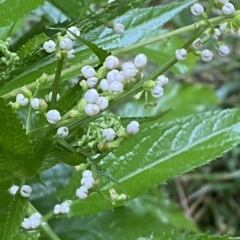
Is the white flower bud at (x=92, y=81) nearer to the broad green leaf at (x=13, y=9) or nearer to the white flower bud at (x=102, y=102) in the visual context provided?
→ the white flower bud at (x=102, y=102)

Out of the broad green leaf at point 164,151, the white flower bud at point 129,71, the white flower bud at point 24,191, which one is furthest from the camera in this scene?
the broad green leaf at point 164,151

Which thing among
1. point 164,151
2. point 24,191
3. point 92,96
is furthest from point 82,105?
point 164,151

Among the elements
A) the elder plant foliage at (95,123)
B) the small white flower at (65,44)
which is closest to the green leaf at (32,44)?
the elder plant foliage at (95,123)

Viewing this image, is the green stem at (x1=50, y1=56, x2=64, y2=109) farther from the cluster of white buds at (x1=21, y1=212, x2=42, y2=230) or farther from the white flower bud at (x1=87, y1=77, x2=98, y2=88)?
the cluster of white buds at (x1=21, y1=212, x2=42, y2=230)

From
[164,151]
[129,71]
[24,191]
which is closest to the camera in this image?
[129,71]

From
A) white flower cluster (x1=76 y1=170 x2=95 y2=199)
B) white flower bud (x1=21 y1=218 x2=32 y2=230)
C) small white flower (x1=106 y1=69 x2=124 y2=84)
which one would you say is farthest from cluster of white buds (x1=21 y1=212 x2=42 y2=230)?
small white flower (x1=106 y1=69 x2=124 y2=84)

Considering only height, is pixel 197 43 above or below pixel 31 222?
above

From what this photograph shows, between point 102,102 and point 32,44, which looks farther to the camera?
point 32,44

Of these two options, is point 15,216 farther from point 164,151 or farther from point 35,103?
point 164,151
